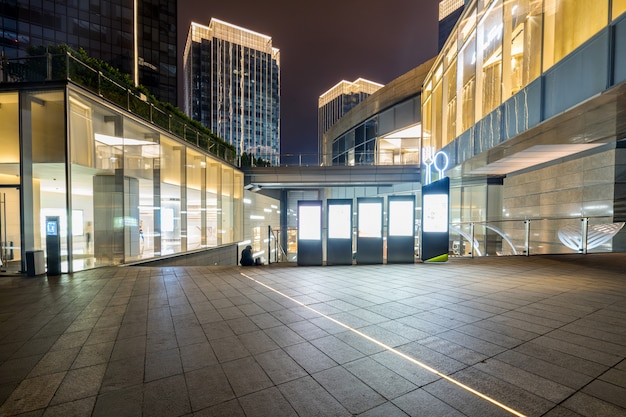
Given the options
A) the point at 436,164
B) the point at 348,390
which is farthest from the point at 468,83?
the point at 348,390

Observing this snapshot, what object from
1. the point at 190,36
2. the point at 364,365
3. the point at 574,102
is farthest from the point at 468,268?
the point at 190,36

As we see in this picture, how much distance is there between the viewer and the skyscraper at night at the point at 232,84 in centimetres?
11231

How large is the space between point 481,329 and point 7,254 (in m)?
15.0

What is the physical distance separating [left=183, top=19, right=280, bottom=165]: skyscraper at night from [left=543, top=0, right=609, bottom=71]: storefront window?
10663 cm

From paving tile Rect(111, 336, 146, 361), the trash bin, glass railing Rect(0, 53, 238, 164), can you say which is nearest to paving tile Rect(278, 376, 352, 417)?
paving tile Rect(111, 336, 146, 361)

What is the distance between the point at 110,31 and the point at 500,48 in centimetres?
6156

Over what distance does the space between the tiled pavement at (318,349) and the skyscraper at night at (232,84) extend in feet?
359

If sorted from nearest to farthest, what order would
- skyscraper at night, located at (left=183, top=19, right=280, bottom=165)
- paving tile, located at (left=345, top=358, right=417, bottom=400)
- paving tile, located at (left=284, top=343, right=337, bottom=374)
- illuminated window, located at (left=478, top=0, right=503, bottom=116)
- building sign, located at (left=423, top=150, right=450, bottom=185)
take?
paving tile, located at (left=345, top=358, right=417, bottom=400)
paving tile, located at (left=284, top=343, right=337, bottom=374)
illuminated window, located at (left=478, top=0, right=503, bottom=116)
building sign, located at (left=423, top=150, right=450, bottom=185)
skyscraper at night, located at (left=183, top=19, right=280, bottom=165)

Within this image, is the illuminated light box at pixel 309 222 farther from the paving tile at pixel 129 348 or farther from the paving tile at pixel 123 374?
the paving tile at pixel 123 374

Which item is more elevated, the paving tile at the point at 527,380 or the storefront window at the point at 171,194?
the storefront window at the point at 171,194

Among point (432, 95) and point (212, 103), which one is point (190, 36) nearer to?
point (212, 103)

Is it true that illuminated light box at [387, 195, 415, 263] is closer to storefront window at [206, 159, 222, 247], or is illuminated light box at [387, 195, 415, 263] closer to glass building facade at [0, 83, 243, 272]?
glass building facade at [0, 83, 243, 272]

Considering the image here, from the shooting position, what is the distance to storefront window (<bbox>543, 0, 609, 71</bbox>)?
7320 mm

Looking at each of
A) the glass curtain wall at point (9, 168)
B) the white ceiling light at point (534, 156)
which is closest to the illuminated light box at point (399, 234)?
the white ceiling light at point (534, 156)
